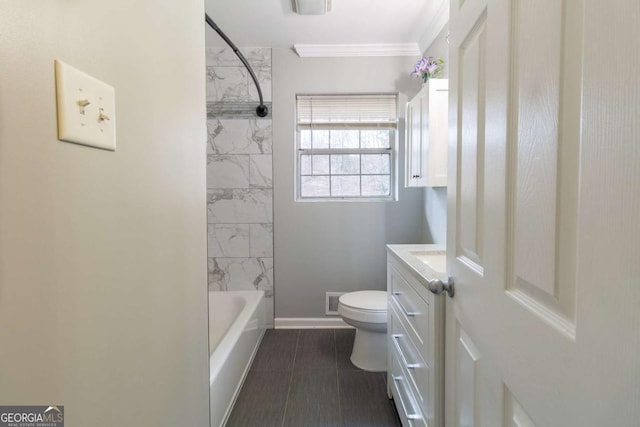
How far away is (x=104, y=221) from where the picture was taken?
1.91 ft

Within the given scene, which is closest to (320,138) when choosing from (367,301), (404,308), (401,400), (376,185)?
(376,185)

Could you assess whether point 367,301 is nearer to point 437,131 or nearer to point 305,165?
point 437,131

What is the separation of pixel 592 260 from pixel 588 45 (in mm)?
262

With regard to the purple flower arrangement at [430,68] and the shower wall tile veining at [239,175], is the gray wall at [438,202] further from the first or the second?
the shower wall tile veining at [239,175]

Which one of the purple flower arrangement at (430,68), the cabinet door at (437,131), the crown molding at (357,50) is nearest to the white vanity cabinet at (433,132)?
the cabinet door at (437,131)

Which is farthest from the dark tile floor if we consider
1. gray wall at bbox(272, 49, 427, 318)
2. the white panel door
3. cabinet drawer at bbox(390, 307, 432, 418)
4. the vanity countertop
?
the white panel door

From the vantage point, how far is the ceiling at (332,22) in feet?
7.00

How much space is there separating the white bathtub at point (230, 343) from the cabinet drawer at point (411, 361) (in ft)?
2.92

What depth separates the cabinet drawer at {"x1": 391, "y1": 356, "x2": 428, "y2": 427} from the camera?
4.12ft

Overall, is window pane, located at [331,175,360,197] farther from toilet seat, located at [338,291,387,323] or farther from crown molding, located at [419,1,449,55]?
crown molding, located at [419,1,449,55]

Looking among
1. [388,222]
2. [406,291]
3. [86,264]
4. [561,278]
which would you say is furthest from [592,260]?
[388,222]

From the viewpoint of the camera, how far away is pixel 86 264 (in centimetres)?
54

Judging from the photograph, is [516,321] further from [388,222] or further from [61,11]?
[388,222]

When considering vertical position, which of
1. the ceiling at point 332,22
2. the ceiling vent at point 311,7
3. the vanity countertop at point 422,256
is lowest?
the vanity countertop at point 422,256
